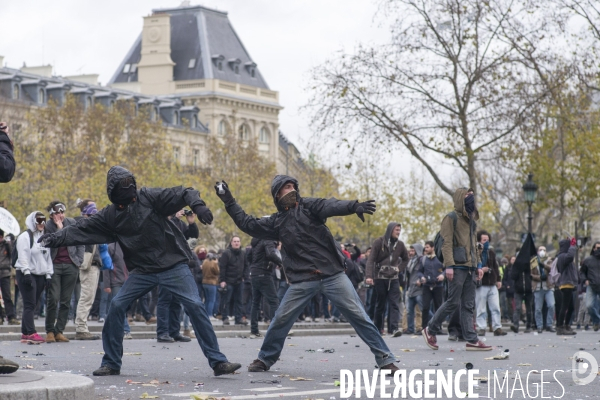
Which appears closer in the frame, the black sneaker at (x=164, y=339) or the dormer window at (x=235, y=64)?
the black sneaker at (x=164, y=339)

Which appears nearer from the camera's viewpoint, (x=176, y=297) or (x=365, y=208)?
(x=365, y=208)

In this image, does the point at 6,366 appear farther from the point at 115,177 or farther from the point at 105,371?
the point at 115,177

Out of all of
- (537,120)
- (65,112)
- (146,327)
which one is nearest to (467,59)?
(537,120)

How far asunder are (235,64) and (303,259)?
95403 millimetres

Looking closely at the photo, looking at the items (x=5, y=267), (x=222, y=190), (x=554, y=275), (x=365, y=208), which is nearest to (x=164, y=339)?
(x=5, y=267)

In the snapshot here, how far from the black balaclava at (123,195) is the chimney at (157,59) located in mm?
92300

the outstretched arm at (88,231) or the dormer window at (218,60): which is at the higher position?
the dormer window at (218,60)

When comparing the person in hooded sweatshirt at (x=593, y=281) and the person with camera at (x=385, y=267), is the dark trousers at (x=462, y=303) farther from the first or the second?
the person in hooded sweatshirt at (x=593, y=281)

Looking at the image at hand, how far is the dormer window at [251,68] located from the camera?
354 ft

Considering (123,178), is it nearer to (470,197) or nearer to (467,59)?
(470,197)

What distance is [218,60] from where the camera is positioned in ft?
341

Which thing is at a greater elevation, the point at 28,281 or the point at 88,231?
the point at 88,231

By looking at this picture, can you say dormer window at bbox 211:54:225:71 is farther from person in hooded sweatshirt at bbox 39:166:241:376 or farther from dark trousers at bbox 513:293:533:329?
person in hooded sweatshirt at bbox 39:166:241:376

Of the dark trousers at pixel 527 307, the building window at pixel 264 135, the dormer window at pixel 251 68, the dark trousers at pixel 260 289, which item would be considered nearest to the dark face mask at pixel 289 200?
the dark trousers at pixel 260 289
